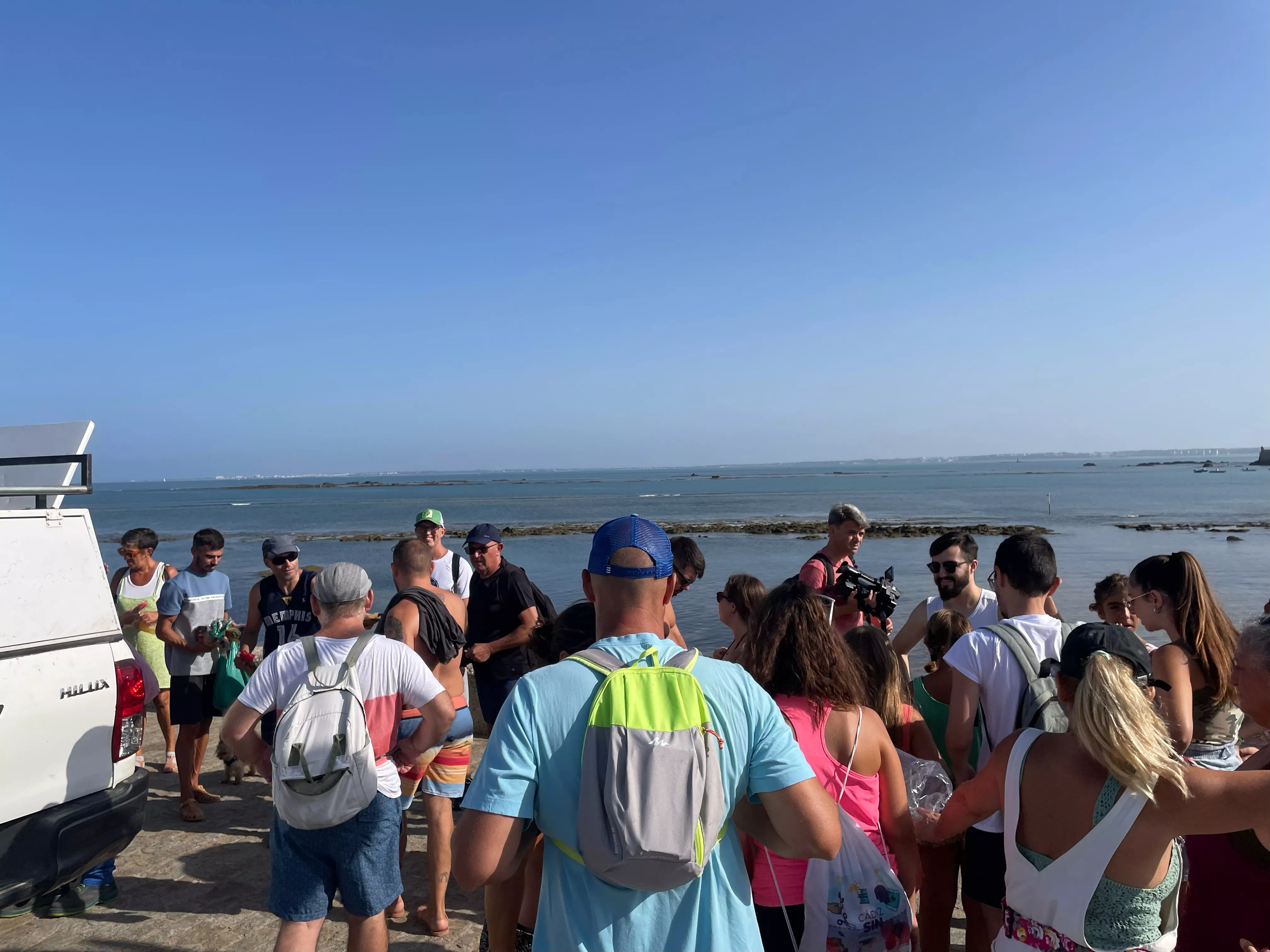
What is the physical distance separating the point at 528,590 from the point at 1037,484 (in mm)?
91116

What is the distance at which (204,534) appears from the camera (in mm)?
5824

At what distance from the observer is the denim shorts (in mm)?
2885

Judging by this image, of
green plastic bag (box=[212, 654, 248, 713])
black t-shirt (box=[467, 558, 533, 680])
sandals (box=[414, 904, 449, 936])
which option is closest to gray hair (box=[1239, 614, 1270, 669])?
sandals (box=[414, 904, 449, 936])

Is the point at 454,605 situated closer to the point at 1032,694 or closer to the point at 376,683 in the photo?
the point at 376,683

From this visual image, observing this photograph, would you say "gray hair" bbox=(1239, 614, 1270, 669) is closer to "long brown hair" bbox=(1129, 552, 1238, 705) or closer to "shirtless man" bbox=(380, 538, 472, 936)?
"long brown hair" bbox=(1129, 552, 1238, 705)

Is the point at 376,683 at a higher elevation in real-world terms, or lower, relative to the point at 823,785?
higher

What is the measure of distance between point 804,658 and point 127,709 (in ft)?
10.5

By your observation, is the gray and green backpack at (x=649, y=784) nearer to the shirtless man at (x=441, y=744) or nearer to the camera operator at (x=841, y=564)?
the shirtless man at (x=441, y=744)

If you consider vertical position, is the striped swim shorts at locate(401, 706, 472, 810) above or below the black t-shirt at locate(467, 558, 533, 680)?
below

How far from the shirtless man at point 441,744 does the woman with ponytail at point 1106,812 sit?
269 cm

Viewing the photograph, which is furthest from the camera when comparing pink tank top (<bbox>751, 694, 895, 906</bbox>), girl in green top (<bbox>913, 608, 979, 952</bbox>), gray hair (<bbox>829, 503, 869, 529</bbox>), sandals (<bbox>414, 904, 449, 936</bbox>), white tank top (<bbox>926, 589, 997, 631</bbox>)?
gray hair (<bbox>829, 503, 869, 529</bbox>)

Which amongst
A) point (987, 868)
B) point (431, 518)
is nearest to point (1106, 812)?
point (987, 868)

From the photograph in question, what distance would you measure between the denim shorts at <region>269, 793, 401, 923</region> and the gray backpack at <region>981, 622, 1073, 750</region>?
8.44ft

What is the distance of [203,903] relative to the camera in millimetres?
4109
